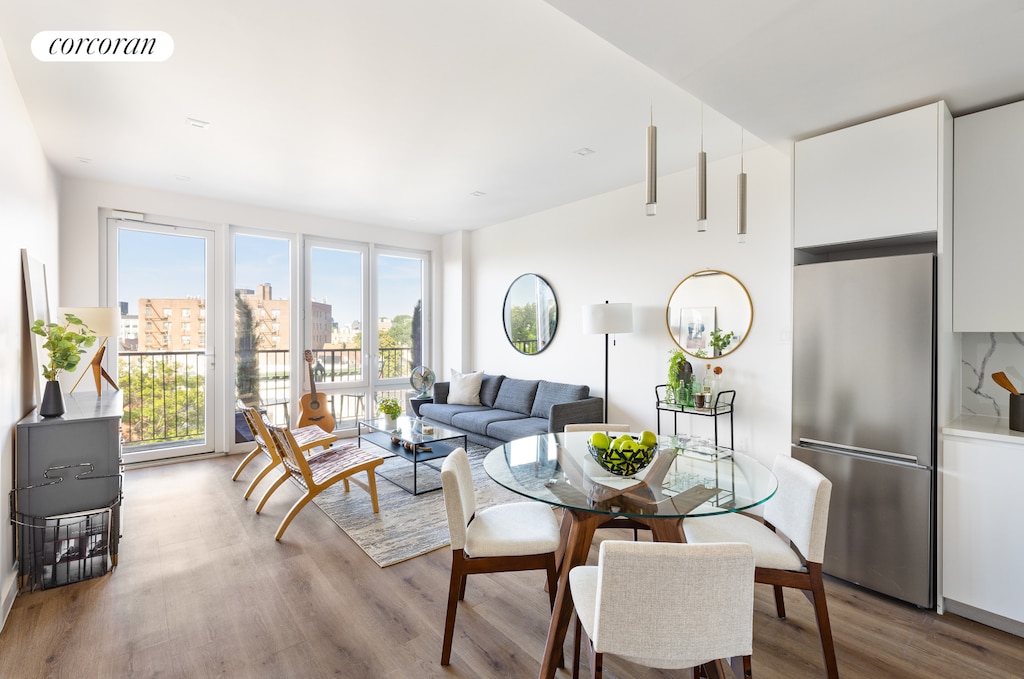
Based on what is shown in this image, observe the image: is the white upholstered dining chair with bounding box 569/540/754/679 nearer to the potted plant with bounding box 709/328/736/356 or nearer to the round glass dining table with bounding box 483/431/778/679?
the round glass dining table with bounding box 483/431/778/679

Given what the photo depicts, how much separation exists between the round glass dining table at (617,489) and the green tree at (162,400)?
14.0 feet

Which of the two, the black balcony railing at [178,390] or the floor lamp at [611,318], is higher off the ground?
the floor lamp at [611,318]

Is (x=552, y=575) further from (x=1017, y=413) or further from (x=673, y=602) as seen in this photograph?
(x=1017, y=413)

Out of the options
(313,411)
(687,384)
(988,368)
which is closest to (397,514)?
(313,411)

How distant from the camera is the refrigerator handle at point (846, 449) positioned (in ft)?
7.86

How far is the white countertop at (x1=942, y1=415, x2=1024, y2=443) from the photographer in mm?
2178

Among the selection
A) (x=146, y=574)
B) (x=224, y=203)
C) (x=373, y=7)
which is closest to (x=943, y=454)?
(x=373, y=7)

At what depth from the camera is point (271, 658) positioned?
6.47ft

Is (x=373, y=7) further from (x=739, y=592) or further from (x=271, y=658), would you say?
(x=271, y=658)

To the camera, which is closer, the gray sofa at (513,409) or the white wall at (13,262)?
the white wall at (13,262)

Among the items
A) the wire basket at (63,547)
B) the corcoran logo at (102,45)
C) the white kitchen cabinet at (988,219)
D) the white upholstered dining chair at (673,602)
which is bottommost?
the wire basket at (63,547)

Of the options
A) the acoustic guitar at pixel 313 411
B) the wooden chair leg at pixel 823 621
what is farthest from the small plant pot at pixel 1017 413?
the acoustic guitar at pixel 313 411

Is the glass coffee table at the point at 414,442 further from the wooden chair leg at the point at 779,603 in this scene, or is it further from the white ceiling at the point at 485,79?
the wooden chair leg at the point at 779,603

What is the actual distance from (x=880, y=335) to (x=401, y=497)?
11.1 feet
